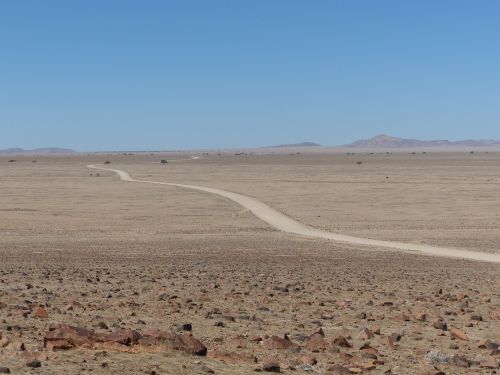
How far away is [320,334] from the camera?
10.4 m

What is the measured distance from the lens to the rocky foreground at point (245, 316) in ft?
28.6

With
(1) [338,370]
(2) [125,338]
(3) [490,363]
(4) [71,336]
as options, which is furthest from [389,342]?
(4) [71,336]

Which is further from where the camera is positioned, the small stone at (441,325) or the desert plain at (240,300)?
the small stone at (441,325)

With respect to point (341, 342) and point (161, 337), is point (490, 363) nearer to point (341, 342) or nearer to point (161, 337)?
point (341, 342)

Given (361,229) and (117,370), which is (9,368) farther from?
(361,229)

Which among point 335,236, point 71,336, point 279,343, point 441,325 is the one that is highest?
point 71,336

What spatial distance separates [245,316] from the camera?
12.1 meters

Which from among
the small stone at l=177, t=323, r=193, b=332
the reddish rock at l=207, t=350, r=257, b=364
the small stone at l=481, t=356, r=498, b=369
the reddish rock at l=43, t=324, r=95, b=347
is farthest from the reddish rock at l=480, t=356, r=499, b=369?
the reddish rock at l=43, t=324, r=95, b=347

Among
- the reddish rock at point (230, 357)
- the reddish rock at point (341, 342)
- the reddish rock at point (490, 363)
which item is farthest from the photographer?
the reddish rock at point (341, 342)

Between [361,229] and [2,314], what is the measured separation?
2562 centimetres

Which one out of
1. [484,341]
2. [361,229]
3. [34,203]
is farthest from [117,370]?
[34,203]

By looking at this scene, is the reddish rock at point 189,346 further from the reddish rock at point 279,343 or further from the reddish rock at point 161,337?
the reddish rock at point 279,343

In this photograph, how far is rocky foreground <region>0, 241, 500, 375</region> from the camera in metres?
8.73

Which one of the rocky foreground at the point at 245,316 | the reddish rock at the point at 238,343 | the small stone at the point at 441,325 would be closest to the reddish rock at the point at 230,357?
the rocky foreground at the point at 245,316
